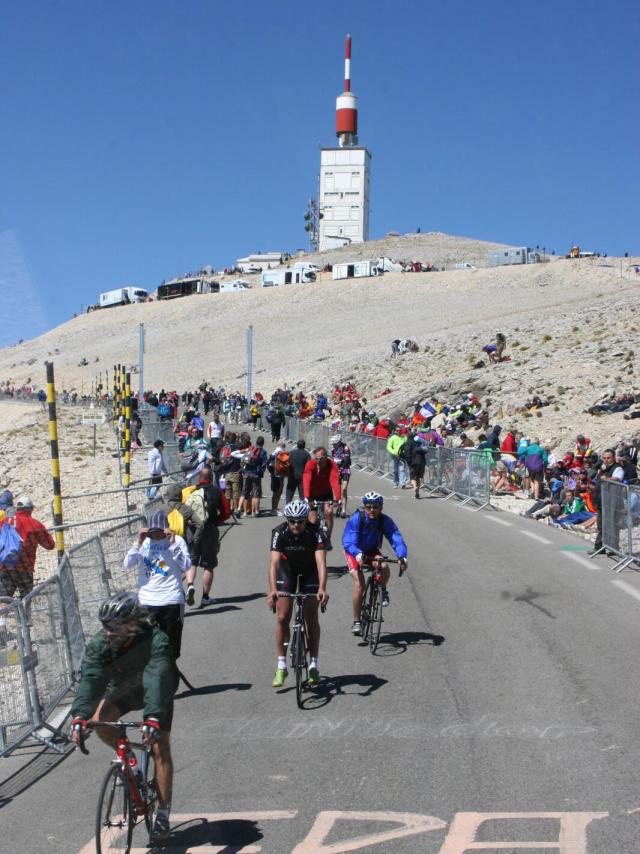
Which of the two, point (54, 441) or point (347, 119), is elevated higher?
point (347, 119)

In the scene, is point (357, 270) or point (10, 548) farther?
point (357, 270)

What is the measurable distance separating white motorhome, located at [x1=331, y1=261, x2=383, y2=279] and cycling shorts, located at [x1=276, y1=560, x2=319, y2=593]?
10214 centimetres

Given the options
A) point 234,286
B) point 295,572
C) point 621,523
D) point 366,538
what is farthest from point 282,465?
point 234,286

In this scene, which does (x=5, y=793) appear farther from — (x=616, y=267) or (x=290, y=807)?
(x=616, y=267)

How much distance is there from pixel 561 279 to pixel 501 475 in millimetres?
71573

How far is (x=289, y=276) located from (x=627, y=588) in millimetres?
103381

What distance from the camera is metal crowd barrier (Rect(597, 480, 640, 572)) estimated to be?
14.6m

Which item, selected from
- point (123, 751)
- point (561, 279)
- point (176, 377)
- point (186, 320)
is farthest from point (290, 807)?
point (186, 320)

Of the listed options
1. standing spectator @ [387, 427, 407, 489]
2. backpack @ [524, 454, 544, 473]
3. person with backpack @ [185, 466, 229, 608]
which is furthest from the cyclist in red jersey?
standing spectator @ [387, 427, 407, 489]

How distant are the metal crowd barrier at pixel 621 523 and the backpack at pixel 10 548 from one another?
841 centimetres

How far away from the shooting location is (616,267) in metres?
97.6

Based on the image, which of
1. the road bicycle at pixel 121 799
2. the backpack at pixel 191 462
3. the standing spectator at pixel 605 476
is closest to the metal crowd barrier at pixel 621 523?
the standing spectator at pixel 605 476

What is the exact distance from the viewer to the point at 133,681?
586cm

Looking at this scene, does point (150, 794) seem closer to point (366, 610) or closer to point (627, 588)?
point (366, 610)
